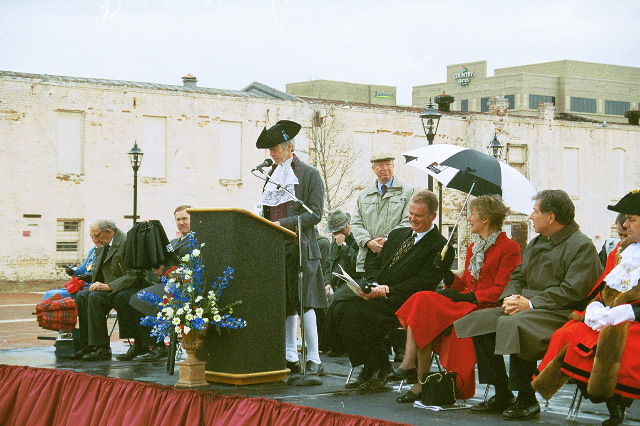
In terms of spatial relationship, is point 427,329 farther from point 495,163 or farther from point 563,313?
point 495,163

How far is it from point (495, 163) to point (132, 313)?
3956 millimetres

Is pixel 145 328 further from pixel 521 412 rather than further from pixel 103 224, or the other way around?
pixel 521 412

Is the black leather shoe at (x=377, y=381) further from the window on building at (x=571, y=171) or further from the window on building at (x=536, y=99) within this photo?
the window on building at (x=536, y=99)

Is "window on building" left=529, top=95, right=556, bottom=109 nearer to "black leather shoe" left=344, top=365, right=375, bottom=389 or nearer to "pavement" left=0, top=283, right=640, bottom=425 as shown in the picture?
"pavement" left=0, top=283, right=640, bottom=425

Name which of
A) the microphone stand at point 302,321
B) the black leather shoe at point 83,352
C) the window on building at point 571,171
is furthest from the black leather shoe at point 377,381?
the window on building at point 571,171

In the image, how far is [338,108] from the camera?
32.5 metres

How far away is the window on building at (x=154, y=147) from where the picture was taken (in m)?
28.8

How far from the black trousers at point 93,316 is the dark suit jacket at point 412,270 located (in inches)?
124

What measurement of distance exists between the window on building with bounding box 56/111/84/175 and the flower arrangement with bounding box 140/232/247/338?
72.0 ft

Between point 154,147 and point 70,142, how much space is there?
8.87ft

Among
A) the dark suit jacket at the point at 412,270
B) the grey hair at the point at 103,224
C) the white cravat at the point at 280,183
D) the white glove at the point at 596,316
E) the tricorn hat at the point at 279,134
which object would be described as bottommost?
the white glove at the point at 596,316

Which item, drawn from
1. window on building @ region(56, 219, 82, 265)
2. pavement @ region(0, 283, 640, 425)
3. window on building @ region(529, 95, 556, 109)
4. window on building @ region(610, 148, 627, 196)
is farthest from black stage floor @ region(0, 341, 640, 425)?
window on building @ region(529, 95, 556, 109)

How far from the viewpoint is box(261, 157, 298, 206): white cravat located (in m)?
7.41

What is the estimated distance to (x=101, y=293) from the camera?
898 cm
